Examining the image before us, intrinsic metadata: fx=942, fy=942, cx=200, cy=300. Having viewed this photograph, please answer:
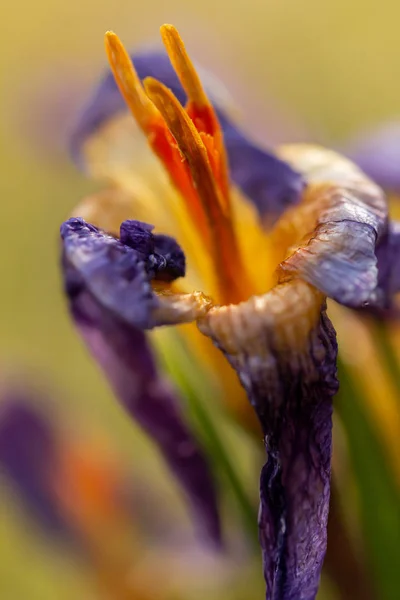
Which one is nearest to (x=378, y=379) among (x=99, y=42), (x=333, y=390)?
(x=333, y=390)

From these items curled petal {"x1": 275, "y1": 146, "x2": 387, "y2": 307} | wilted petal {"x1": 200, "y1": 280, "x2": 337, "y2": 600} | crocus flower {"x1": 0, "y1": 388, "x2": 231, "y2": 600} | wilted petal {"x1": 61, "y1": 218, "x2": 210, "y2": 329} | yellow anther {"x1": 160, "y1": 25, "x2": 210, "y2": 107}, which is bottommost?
crocus flower {"x1": 0, "y1": 388, "x2": 231, "y2": 600}

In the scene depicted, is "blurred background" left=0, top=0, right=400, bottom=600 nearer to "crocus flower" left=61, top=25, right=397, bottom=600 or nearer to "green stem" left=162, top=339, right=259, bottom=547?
"green stem" left=162, top=339, right=259, bottom=547

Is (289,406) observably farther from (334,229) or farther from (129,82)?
(129,82)

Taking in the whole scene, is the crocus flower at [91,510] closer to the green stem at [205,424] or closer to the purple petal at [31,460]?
the purple petal at [31,460]

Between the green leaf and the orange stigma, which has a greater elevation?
Answer: the orange stigma

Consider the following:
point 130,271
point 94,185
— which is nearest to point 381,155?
point 130,271

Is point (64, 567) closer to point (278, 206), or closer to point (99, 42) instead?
point (278, 206)

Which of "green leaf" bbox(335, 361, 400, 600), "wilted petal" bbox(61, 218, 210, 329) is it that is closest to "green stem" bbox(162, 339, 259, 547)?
"green leaf" bbox(335, 361, 400, 600)

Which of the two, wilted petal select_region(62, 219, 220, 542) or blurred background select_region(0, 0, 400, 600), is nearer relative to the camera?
wilted petal select_region(62, 219, 220, 542)
